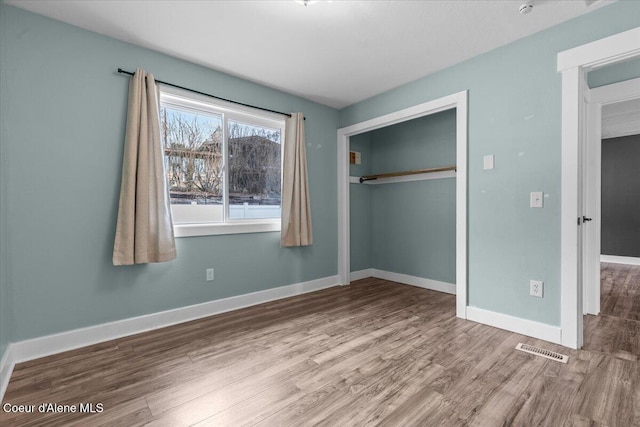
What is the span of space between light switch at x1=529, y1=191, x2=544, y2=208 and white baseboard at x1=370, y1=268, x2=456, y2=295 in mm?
1600

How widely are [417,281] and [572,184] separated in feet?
7.47

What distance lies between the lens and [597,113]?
305 cm

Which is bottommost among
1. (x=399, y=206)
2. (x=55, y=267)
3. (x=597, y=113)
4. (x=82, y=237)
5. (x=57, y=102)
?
(x=55, y=267)

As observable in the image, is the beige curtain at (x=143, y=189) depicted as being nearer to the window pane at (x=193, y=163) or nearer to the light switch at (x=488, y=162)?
the window pane at (x=193, y=163)

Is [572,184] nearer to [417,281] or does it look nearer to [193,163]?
[417,281]

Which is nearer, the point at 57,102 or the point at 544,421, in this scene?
the point at 544,421

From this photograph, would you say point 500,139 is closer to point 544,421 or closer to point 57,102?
point 544,421

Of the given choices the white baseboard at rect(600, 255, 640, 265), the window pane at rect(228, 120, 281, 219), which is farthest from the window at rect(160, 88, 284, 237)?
the white baseboard at rect(600, 255, 640, 265)

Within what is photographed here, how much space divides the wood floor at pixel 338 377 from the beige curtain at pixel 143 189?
740 mm

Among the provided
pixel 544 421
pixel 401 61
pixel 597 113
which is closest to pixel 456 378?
pixel 544 421

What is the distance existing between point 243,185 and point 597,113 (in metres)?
3.79

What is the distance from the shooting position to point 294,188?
3.56 meters

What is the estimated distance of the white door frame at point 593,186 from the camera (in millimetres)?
2947

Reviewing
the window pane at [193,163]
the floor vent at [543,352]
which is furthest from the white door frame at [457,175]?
the window pane at [193,163]
